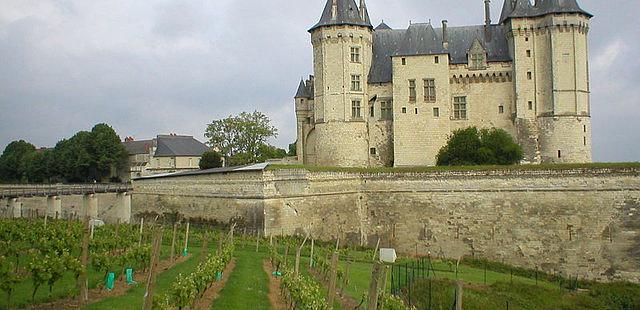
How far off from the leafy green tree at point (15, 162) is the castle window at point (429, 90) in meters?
47.4

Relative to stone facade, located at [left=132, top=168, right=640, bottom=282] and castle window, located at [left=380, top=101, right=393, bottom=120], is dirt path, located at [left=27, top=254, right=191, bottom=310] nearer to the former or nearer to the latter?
stone facade, located at [left=132, top=168, right=640, bottom=282]

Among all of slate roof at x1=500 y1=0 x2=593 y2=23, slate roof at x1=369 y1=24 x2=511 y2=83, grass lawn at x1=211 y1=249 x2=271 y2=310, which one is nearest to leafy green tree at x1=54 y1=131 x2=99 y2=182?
slate roof at x1=369 y1=24 x2=511 y2=83

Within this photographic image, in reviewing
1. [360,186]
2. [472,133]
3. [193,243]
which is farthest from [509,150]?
[193,243]

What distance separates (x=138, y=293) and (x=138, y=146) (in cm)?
5749

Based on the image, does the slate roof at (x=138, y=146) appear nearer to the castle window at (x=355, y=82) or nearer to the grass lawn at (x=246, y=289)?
the castle window at (x=355, y=82)

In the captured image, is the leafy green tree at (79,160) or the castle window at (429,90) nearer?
the castle window at (429,90)

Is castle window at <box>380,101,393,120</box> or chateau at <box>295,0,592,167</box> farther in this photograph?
castle window at <box>380,101,393,120</box>

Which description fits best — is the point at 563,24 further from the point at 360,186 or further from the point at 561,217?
the point at 360,186

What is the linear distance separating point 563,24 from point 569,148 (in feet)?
22.6

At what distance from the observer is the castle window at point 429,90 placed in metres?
38.8

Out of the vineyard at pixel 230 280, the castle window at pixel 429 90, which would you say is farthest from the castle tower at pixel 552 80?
the vineyard at pixel 230 280

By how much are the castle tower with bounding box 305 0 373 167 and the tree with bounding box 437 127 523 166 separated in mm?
5615

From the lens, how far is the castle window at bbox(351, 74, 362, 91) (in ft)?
127

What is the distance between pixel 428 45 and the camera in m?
39.6
